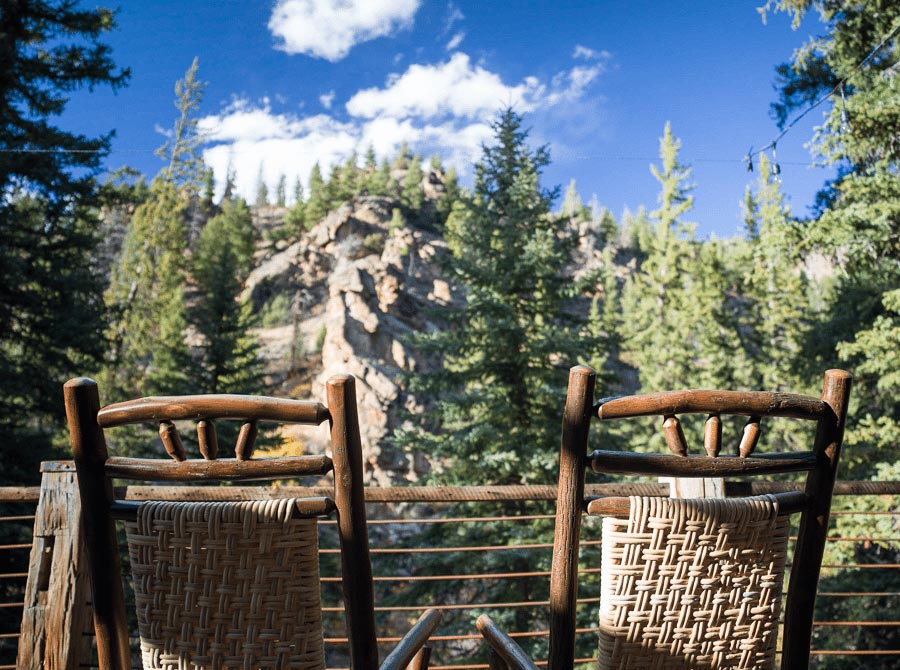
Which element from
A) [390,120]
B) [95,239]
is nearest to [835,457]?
[95,239]

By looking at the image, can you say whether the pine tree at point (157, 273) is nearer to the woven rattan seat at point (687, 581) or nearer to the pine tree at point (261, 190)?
the woven rattan seat at point (687, 581)

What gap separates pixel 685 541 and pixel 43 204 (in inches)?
400

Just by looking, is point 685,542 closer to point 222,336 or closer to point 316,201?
point 222,336

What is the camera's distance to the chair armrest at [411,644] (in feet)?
3.39

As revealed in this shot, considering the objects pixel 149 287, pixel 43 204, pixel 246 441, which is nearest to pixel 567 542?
pixel 246 441

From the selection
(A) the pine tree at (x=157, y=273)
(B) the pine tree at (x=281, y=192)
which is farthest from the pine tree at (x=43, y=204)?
(B) the pine tree at (x=281, y=192)

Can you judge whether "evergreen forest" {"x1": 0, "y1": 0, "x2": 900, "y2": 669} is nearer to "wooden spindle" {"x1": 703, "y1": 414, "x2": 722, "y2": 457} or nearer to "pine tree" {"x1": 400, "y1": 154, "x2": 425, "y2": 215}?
"wooden spindle" {"x1": 703, "y1": 414, "x2": 722, "y2": 457}

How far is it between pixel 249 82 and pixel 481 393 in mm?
46525

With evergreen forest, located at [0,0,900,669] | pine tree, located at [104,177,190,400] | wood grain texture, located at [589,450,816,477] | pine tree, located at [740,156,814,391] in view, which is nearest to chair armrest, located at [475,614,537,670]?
wood grain texture, located at [589,450,816,477]

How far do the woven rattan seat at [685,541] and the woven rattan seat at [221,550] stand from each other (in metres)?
0.35

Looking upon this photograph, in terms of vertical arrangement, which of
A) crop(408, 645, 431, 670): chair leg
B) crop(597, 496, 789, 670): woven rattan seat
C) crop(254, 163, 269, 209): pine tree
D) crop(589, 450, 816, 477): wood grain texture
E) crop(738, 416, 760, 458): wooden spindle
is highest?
crop(254, 163, 269, 209): pine tree

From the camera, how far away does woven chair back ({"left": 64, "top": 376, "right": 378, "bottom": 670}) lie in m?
0.91

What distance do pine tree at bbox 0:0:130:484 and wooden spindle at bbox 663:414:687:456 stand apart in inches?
345

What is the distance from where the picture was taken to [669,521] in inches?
36.9
